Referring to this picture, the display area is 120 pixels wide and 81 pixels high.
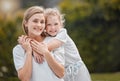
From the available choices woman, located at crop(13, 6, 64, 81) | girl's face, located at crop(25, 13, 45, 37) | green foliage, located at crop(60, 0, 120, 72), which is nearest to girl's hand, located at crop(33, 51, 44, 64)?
woman, located at crop(13, 6, 64, 81)

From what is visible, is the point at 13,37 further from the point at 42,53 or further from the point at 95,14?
the point at 42,53

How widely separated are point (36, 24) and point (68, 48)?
1.77 feet

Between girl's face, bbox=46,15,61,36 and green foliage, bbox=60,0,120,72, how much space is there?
24.9 feet

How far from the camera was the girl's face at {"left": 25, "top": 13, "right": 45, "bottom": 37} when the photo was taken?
4.75 meters

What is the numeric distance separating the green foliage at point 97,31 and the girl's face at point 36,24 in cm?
783

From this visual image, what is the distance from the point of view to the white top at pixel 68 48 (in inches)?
195

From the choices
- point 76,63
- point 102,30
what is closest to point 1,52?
point 102,30

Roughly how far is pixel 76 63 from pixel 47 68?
2.21ft

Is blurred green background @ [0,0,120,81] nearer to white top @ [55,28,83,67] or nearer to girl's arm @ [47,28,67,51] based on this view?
white top @ [55,28,83,67]

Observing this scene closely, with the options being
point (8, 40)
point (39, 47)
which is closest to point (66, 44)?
point (39, 47)

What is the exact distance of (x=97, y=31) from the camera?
1288 cm

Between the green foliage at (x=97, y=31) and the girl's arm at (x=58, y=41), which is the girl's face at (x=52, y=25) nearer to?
the girl's arm at (x=58, y=41)

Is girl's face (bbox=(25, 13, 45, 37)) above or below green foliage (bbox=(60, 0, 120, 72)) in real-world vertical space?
above

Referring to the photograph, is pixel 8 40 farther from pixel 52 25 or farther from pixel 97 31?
pixel 52 25
